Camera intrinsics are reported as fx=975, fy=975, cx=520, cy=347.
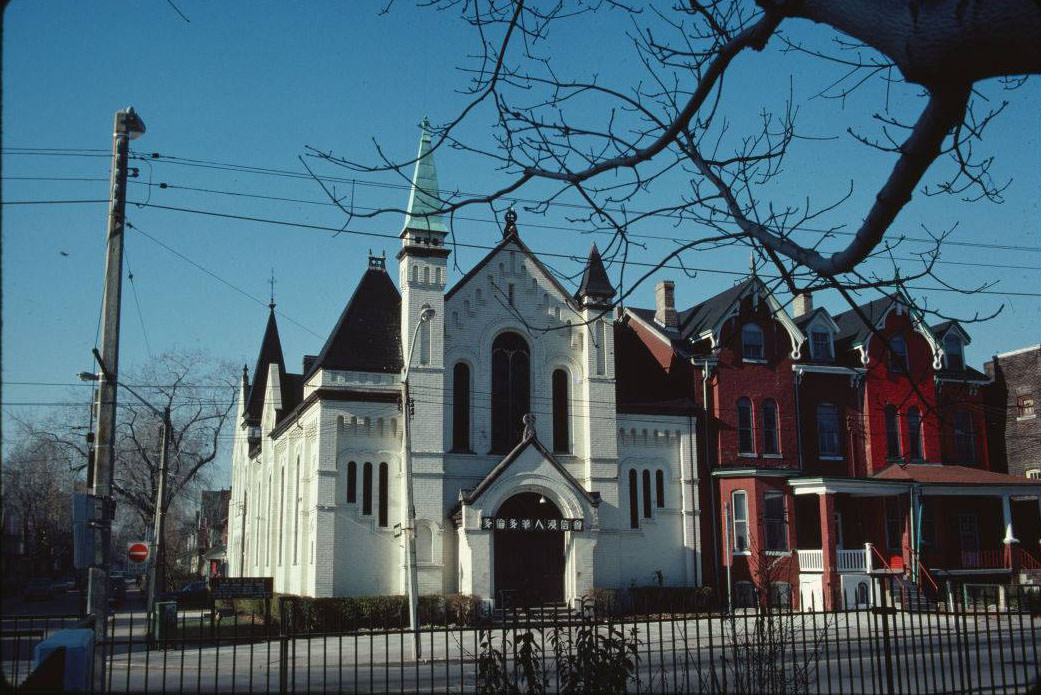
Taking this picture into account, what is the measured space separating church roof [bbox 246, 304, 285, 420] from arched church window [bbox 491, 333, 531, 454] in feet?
64.9

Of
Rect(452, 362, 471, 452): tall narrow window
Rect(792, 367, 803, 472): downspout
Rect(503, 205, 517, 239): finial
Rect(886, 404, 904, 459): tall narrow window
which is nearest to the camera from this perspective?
Rect(503, 205, 517, 239): finial

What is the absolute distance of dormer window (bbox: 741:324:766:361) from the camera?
39000mm

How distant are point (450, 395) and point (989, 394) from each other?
86.2ft

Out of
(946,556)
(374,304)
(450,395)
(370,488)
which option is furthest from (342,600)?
(946,556)

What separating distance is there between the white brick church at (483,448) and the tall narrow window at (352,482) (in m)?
0.07

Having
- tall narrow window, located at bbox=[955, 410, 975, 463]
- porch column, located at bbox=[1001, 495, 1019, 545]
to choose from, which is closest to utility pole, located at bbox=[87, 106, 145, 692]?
porch column, located at bbox=[1001, 495, 1019, 545]

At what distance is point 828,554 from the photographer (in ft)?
116

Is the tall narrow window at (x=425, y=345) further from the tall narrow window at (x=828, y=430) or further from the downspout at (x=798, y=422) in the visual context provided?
the tall narrow window at (x=828, y=430)

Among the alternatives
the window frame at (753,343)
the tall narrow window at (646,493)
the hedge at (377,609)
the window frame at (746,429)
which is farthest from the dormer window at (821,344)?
the hedge at (377,609)

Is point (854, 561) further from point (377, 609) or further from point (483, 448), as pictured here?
point (377, 609)

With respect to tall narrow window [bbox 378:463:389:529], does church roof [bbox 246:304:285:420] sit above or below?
above

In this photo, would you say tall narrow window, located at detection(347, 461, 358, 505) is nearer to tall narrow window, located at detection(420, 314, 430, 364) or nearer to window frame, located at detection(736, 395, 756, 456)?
tall narrow window, located at detection(420, 314, 430, 364)

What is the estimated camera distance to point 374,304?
35500mm

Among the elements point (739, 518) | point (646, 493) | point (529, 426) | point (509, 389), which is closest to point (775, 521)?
point (739, 518)
